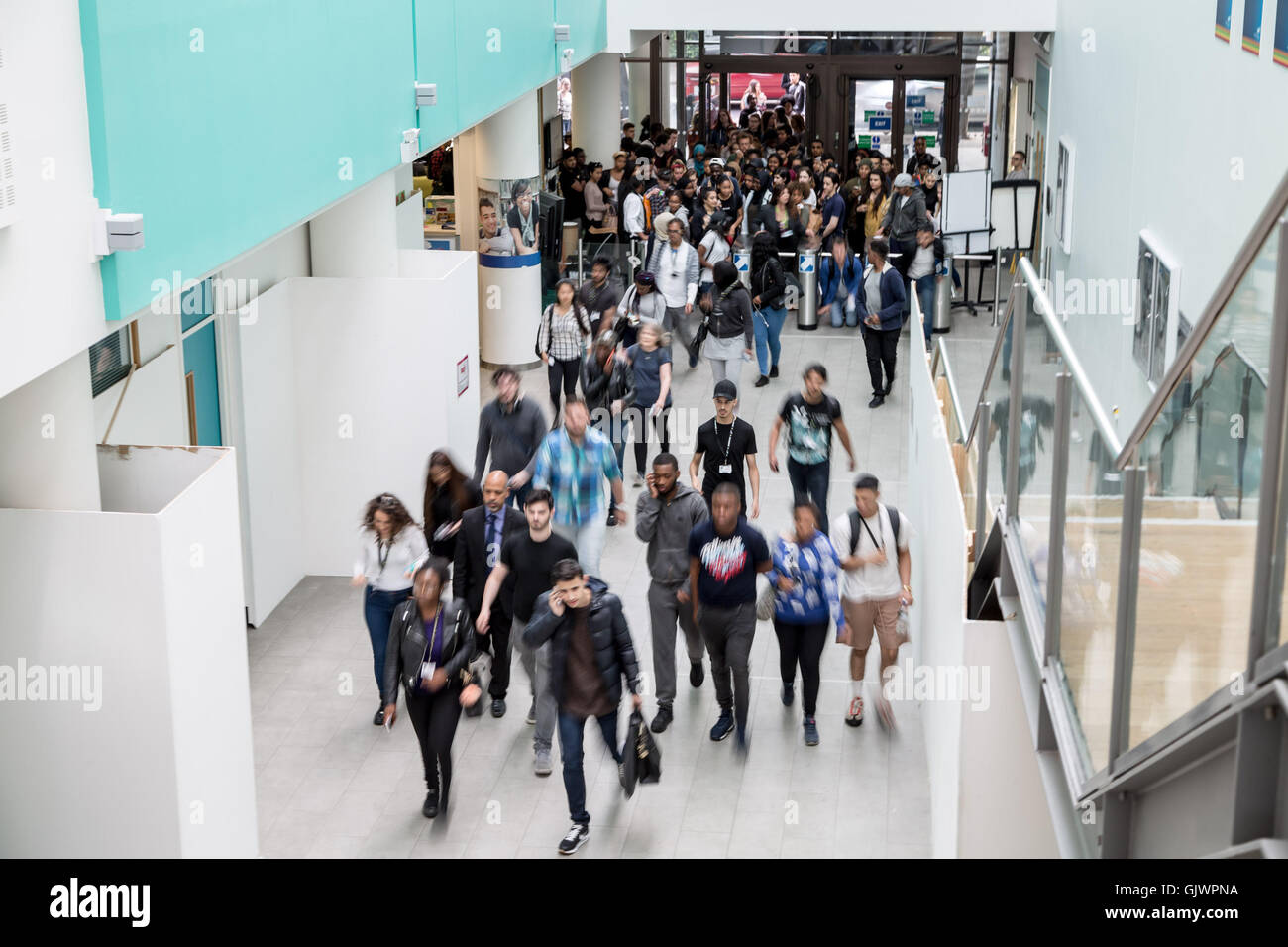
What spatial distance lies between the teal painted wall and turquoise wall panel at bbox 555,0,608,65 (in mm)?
5248

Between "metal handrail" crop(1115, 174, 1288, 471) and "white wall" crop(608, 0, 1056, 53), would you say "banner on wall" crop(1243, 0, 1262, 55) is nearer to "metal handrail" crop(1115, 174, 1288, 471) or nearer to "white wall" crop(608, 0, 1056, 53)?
"metal handrail" crop(1115, 174, 1288, 471)

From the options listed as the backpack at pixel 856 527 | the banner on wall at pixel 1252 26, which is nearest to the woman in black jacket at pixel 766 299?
the banner on wall at pixel 1252 26

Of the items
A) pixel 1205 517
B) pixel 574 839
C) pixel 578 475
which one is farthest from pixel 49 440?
pixel 1205 517

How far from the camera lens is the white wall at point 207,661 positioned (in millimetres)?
5680

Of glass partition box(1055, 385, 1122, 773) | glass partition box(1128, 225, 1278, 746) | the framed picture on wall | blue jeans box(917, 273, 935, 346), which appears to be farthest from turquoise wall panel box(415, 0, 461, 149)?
glass partition box(1128, 225, 1278, 746)

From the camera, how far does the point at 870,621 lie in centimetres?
773

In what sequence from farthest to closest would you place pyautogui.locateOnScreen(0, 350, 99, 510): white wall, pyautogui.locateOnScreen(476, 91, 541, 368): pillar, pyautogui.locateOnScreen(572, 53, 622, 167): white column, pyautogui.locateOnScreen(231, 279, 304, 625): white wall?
pyautogui.locateOnScreen(572, 53, 622, 167): white column
pyautogui.locateOnScreen(476, 91, 541, 368): pillar
pyautogui.locateOnScreen(231, 279, 304, 625): white wall
pyautogui.locateOnScreen(0, 350, 99, 510): white wall

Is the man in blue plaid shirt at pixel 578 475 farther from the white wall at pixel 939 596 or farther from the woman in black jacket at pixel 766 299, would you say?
the woman in black jacket at pixel 766 299

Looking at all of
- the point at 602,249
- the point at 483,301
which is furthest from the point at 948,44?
the point at 483,301

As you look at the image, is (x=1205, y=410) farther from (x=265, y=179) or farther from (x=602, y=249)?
(x=602, y=249)

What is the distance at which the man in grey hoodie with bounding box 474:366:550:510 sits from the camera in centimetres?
898

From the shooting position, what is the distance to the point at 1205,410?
3.03m

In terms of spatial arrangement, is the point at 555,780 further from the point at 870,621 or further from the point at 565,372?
the point at 565,372
